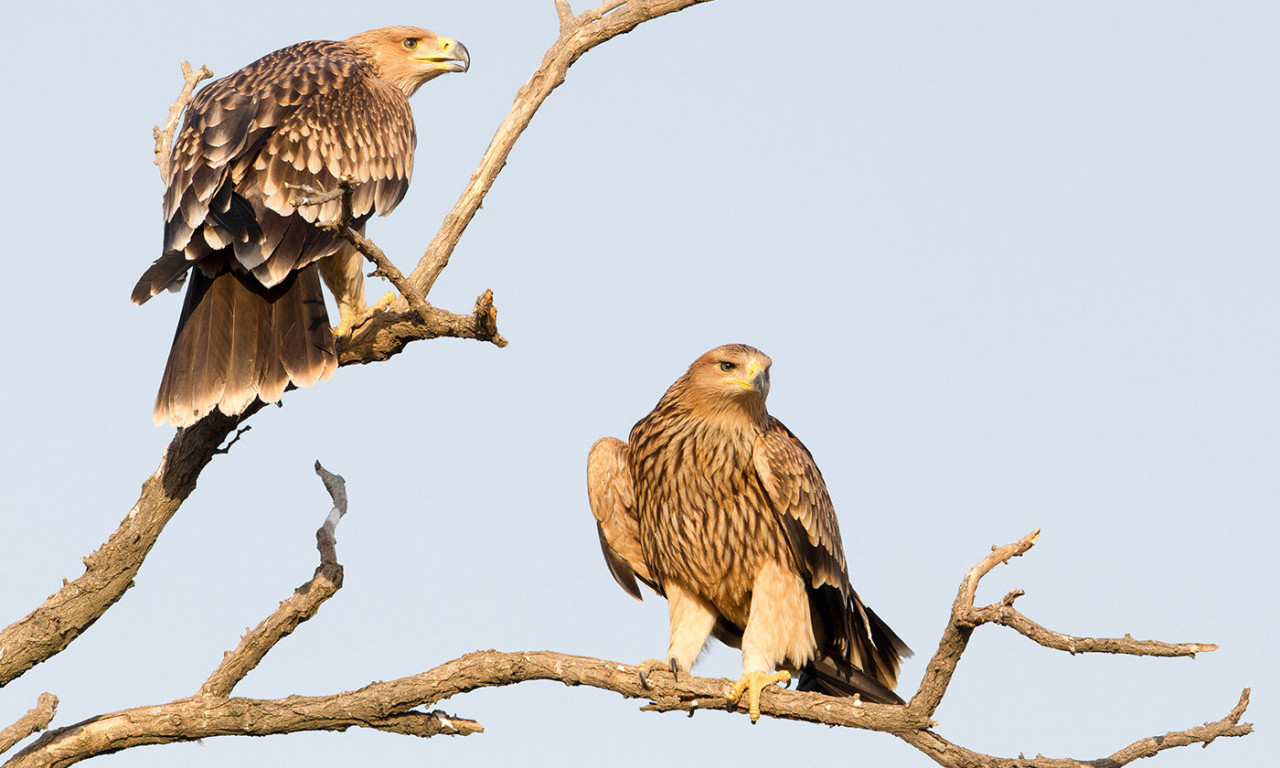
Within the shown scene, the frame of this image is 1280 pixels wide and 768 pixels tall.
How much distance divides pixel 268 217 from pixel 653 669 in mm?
2453

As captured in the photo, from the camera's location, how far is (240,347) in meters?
5.33

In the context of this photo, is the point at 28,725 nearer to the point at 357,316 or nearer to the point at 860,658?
the point at 357,316

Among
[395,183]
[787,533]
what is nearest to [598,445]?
[787,533]

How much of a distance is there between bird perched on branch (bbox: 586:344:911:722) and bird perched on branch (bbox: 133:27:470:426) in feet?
5.30

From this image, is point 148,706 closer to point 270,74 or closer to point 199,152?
point 199,152

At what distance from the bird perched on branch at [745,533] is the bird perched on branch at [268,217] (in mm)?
1616

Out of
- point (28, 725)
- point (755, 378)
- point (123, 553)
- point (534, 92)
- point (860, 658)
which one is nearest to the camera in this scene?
point (28, 725)

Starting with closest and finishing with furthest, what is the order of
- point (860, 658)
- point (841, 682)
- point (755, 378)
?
point (755, 378)
point (860, 658)
point (841, 682)

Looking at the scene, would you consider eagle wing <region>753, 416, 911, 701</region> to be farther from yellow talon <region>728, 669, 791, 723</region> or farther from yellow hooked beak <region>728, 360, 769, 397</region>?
yellow talon <region>728, 669, 791, 723</region>

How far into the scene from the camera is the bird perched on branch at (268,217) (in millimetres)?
5320

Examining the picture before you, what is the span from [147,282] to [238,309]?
401 millimetres

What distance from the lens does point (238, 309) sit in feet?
17.8

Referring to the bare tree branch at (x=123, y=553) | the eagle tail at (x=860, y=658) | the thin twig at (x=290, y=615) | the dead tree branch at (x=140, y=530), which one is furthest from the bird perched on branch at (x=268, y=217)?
the eagle tail at (x=860, y=658)

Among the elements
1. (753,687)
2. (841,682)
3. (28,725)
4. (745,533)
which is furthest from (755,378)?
(28,725)
